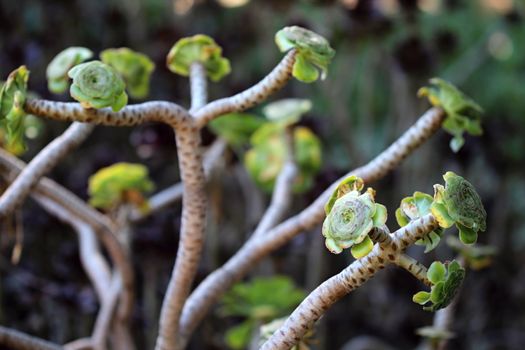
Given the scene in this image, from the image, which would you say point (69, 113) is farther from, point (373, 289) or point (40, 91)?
point (373, 289)

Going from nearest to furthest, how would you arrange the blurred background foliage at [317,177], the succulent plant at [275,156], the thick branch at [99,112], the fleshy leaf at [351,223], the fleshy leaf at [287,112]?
the fleshy leaf at [351,223], the thick branch at [99,112], the fleshy leaf at [287,112], the succulent plant at [275,156], the blurred background foliage at [317,177]

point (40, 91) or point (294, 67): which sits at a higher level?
point (40, 91)

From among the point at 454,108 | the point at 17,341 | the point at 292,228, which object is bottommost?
the point at 17,341

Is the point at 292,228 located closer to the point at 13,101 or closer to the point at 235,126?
the point at 13,101

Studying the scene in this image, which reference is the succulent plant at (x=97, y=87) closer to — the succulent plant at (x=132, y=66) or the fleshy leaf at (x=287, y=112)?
the succulent plant at (x=132, y=66)

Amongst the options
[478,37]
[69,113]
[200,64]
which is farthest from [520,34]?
[69,113]

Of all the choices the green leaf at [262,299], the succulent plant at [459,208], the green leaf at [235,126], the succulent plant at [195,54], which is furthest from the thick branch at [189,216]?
the green leaf at [235,126]

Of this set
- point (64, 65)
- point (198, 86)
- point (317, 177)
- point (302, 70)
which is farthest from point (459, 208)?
point (317, 177)
